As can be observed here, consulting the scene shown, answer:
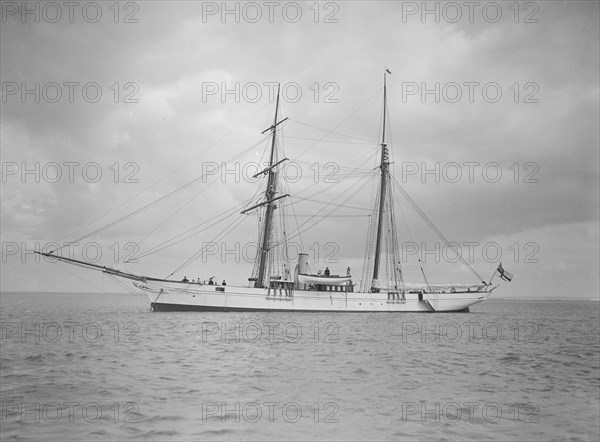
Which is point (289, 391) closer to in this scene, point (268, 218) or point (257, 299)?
point (257, 299)

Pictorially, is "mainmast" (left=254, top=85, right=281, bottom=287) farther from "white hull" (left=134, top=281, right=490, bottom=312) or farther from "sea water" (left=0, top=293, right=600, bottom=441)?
"sea water" (left=0, top=293, right=600, bottom=441)

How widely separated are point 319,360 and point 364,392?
610cm

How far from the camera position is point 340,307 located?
57125 millimetres

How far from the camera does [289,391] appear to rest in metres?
14.9

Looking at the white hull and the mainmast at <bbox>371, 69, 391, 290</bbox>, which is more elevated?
the mainmast at <bbox>371, 69, 391, 290</bbox>

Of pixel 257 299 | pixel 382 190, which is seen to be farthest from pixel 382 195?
pixel 257 299

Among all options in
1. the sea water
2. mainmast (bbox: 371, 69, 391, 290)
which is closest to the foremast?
mainmast (bbox: 371, 69, 391, 290)

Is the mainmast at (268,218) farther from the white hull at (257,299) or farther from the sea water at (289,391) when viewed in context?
the sea water at (289,391)

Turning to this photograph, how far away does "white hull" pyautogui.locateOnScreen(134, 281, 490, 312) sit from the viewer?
168 ft

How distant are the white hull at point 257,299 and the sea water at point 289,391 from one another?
23312mm

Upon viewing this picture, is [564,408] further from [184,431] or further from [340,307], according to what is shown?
[340,307]

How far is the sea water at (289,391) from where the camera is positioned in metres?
11.3

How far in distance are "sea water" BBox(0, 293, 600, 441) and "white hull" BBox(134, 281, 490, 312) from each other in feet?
76.5

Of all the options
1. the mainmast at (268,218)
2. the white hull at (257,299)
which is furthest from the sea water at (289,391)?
the mainmast at (268,218)
